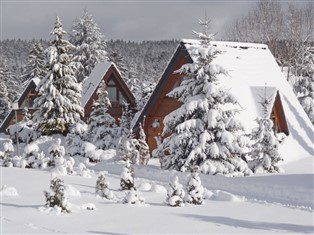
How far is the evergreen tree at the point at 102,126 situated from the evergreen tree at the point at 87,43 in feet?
77.5

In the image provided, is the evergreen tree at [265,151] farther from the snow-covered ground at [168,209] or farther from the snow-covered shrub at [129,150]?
the snow-covered shrub at [129,150]

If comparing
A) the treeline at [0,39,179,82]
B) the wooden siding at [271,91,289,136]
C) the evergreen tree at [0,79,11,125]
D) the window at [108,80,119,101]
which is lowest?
the wooden siding at [271,91,289,136]

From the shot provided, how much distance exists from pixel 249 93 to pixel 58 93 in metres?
12.0

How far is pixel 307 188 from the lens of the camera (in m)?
16.0

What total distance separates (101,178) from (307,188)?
23.5 ft

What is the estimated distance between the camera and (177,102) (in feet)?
88.8

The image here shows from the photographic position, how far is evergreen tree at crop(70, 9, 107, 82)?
5209 centimetres

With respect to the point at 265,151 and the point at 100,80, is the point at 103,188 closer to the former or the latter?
the point at 265,151

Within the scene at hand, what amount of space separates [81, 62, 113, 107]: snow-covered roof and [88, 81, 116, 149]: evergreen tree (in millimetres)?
7660

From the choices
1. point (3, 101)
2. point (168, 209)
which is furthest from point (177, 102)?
point (3, 101)

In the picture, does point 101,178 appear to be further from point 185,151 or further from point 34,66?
point 34,66

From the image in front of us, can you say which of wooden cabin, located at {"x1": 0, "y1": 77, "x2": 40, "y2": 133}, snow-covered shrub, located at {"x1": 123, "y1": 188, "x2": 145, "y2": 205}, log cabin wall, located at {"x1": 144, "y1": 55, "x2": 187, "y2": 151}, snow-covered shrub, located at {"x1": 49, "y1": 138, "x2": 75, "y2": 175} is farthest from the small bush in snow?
wooden cabin, located at {"x1": 0, "y1": 77, "x2": 40, "y2": 133}

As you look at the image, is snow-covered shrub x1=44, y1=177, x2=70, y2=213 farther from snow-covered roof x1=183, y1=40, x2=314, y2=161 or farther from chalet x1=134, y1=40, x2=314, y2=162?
snow-covered roof x1=183, y1=40, x2=314, y2=161

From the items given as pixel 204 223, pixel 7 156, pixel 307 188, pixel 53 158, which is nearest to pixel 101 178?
pixel 204 223
